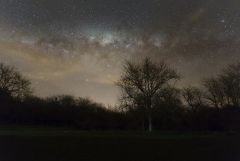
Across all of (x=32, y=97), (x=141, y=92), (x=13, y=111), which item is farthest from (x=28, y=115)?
(x=141, y=92)

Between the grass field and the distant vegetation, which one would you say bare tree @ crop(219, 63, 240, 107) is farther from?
the grass field

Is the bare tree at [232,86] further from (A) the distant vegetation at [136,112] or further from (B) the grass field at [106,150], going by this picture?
(B) the grass field at [106,150]

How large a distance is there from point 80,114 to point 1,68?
23.4 m

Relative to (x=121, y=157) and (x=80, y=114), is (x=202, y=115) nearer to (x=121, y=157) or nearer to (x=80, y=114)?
(x=80, y=114)

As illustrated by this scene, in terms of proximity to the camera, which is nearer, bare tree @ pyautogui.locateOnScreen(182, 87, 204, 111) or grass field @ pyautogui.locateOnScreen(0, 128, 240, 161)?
grass field @ pyautogui.locateOnScreen(0, 128, 240, 161)

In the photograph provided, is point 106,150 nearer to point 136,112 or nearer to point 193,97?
point 136,112

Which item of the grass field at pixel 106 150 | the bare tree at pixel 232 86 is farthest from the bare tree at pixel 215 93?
the grass field at pixel 106 150

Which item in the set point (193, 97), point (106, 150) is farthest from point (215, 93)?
Answer: point (106, 150)

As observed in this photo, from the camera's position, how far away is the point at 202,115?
70.6 m

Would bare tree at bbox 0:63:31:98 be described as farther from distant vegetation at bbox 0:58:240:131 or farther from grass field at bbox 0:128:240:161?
grass field at bbox 0:128:240:161

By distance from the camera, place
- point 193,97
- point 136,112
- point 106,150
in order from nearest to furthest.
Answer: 1. point 106,150
2. point 136,112
3. point 193,97

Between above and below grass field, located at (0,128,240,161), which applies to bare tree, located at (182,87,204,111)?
above

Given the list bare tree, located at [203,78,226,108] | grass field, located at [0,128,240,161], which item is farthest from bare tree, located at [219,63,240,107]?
grass field, located at [0,128,240,161]

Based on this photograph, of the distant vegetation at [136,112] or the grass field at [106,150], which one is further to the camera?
the distant vegetation at [136,112]
